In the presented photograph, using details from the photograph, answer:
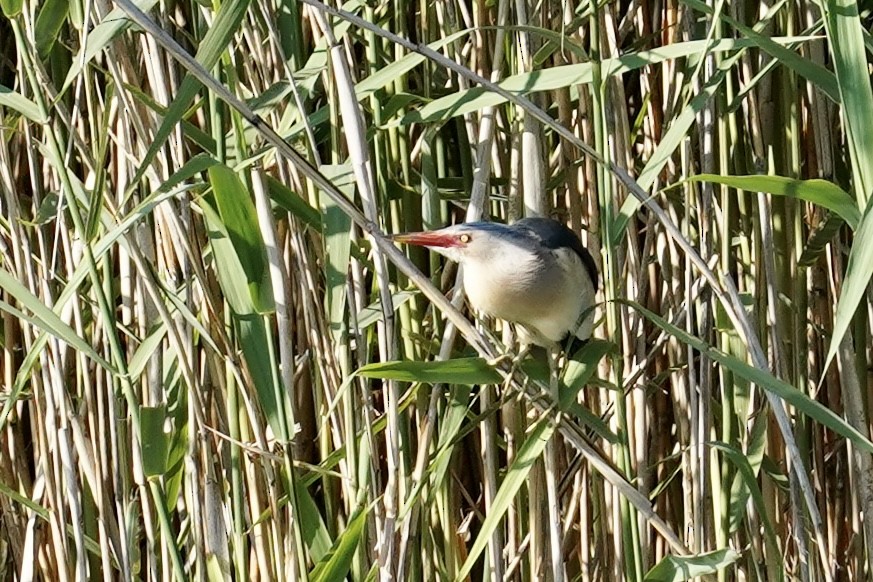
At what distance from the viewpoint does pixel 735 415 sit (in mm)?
1495

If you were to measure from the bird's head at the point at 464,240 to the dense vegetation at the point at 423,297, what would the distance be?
79mm

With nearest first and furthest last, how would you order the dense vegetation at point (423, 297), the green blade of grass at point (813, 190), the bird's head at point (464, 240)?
the green blade of grass at point (813, 190) → the dense vegetation at point (423, 297) → the bird's head at point (464, 240)

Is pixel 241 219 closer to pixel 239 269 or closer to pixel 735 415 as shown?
pixel 239 269

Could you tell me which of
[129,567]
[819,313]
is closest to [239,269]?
[129,567]

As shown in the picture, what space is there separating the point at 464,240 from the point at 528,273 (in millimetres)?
123

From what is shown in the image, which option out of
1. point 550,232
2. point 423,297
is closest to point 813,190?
point 550,232

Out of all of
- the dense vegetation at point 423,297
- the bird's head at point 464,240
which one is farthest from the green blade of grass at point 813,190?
the bird's head at point 464,240

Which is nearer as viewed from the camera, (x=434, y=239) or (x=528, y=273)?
(x=434, y=239)

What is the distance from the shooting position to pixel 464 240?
1.38 m

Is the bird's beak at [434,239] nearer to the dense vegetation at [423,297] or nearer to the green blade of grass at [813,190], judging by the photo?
the dense vegetation at [423,297]

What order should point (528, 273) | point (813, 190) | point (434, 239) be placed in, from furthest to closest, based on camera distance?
1. point (528, 273)
2. point (434, 239)
3. point (813, 190)

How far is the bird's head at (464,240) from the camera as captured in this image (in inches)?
53.6

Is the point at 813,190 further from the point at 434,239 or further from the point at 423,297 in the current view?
the point at 423,297

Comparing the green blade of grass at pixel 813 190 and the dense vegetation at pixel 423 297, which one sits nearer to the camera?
the green blade of grass at pixel 813 190
